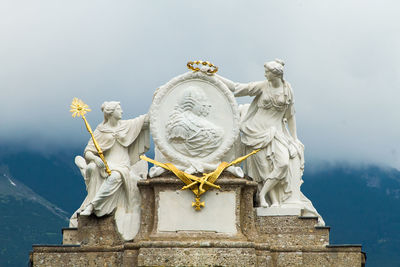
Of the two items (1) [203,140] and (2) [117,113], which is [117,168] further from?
(1) [203,140]

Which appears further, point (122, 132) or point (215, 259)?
point (122, 132)

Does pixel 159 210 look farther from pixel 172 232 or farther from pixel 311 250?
pixel 311 250

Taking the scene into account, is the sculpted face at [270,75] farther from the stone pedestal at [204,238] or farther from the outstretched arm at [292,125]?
the stone pedestal at [204,238]

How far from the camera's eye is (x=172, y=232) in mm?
27500

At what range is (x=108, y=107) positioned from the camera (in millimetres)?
29031

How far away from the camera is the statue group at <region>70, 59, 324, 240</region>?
2816 centimetres

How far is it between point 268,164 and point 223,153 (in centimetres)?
129

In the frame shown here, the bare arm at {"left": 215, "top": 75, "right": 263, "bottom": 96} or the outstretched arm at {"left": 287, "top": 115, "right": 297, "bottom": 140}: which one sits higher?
the bare arm at {"left": 215, "top": 75, "right": 263, "bottom": 96}

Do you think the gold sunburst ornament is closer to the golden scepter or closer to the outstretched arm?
the golden scepter

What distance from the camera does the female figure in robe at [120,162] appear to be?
28.2m

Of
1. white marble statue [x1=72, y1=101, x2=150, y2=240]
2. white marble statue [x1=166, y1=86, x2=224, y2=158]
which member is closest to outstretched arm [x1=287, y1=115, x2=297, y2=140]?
white marble statue [x1=166, y1=86, x2=224, y2=158]

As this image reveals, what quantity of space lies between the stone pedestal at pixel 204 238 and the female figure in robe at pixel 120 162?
33 centimetres

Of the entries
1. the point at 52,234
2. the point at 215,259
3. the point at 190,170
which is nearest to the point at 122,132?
the point at 190,170

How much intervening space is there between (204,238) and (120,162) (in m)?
A: 3.16
